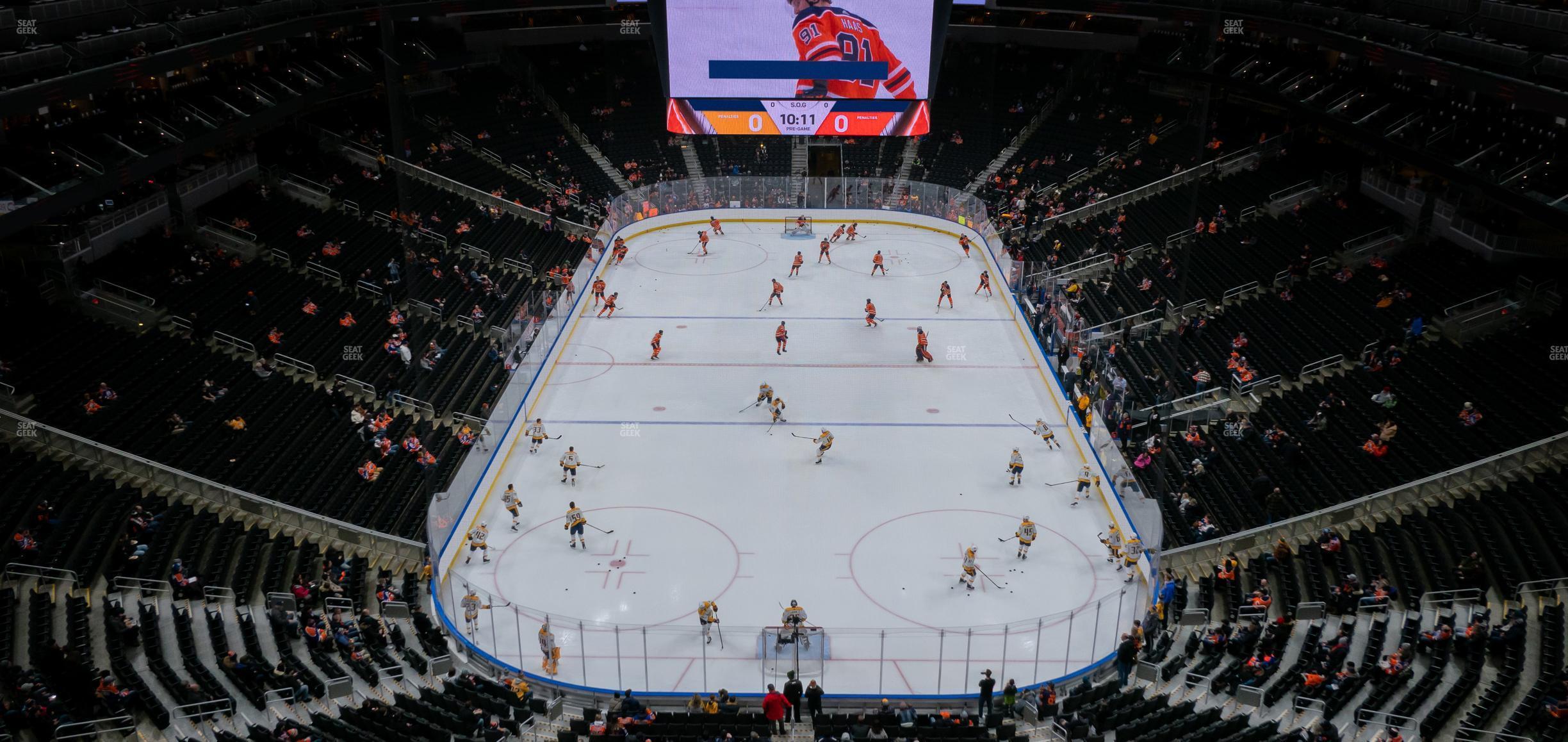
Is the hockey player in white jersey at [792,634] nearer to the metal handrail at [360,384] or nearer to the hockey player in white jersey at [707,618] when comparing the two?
the hockey player in white jersey at [707,618]

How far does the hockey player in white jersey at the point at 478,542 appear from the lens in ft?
72.0

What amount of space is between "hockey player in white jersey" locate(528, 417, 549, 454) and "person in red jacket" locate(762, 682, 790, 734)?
37.0 feet

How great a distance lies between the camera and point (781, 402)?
28.2m

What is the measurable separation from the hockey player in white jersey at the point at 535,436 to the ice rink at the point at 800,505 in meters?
0.18

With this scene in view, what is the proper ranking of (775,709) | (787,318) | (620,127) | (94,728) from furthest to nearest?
(620,127) → (787,318) → (775,709) → (94,728)

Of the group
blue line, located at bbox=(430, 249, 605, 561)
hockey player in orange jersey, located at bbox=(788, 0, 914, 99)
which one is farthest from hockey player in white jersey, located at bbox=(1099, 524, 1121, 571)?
hockey player in orange jersey, located at bbox=(788, 0, 914, 99)

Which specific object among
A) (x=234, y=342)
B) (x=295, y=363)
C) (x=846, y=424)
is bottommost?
(x=846, y=424)

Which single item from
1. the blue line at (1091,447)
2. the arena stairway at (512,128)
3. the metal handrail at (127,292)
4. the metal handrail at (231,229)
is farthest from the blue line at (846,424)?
the arena stairway at (512,128)

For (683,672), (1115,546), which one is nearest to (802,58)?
(1115,546)

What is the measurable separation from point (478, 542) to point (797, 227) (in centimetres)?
2436

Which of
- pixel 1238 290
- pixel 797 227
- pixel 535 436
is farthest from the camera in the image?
pixel 797 227

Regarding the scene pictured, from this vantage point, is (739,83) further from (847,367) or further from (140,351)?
(140,351)

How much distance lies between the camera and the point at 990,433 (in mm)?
27688

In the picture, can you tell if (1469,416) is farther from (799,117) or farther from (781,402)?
(799,117)
